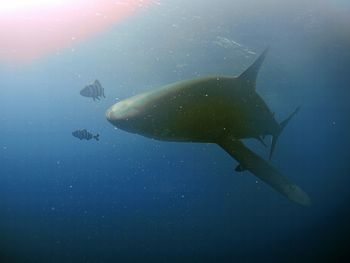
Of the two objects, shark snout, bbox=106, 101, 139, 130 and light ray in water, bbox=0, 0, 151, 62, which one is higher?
light ray in water, bbox=0, 0, 151, 62

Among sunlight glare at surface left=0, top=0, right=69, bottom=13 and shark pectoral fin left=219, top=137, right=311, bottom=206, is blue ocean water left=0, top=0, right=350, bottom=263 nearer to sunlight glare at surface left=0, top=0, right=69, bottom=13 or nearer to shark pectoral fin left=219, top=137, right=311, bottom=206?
sunlight glare at surface left=0, top=0, right=69, bottom=13

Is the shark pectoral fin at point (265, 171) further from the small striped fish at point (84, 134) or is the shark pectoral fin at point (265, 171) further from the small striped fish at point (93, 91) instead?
the small striped fish at point (84, 134)

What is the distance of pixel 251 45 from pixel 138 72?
11.4 meters

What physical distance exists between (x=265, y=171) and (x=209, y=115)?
127cm

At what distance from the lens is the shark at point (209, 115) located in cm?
433

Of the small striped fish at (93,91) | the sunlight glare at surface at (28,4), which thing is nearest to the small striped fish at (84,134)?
the small striped fish at (93,91)

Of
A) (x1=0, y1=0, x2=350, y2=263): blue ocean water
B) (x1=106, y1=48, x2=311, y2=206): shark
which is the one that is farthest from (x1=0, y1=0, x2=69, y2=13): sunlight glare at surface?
(x1=106, y1=48, x2=311, y2=206): shark

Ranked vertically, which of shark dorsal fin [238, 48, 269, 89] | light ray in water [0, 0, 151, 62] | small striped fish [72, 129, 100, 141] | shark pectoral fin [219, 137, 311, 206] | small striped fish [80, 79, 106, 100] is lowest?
shark pectoral fin [219, 137, 311, 206]

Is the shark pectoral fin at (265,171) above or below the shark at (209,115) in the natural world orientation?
below

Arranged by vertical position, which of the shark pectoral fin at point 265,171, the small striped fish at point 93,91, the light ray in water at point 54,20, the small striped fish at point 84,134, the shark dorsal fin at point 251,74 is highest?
the light ray in water at point 54,20

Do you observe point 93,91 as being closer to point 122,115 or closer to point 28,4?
point 122,115

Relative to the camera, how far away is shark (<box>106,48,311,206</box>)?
4.33 m

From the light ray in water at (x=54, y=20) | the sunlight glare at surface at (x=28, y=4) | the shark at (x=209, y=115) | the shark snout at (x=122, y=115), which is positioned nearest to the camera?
the shark snout at (x=122, y=115)

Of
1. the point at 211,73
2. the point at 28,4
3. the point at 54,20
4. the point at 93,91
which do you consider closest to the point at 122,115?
the point at 93,91
